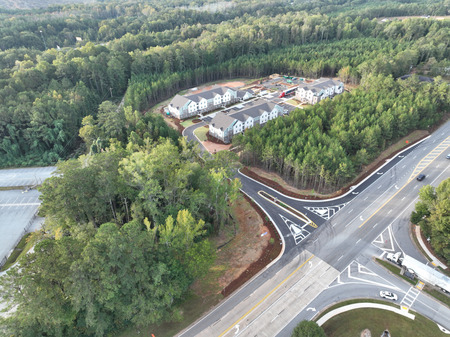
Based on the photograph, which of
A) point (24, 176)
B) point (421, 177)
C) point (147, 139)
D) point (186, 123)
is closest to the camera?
point (147, 139)

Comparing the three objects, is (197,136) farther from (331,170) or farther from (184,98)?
(331,170)

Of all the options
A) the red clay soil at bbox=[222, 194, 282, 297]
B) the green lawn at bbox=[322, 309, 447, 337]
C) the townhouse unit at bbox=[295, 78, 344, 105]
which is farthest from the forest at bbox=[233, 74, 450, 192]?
the green lawn at bbox=[322, 309, 447, 337]

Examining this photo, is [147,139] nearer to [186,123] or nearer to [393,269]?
[186,123]

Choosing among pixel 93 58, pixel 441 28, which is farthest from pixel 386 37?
pixel 93 58

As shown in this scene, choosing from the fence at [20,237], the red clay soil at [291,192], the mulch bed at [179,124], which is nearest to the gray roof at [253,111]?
the mulch bed at [179,124]

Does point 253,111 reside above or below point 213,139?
above

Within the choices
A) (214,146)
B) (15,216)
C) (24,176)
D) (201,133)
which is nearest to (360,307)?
(214,146)
